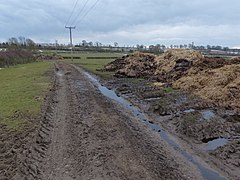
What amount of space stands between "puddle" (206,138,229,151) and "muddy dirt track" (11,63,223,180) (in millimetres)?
1438

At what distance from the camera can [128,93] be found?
22.0 meters

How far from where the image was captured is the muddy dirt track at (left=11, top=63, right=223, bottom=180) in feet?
25.1

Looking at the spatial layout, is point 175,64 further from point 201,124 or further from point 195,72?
point 201,124

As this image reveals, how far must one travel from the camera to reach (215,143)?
10.5 metres

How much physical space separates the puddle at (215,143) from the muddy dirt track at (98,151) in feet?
4.72

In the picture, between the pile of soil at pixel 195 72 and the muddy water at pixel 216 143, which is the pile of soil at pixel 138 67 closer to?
the pile of soil at pixel 195 72

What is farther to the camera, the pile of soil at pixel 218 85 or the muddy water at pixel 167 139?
the pile of soil at pixel 218 85

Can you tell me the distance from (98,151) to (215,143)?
4.20m

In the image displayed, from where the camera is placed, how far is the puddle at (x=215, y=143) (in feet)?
33.3

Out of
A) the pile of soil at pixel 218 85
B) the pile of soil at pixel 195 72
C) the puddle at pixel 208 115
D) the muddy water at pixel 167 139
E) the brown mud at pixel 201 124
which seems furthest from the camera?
the pile of soil at pixel 195 72

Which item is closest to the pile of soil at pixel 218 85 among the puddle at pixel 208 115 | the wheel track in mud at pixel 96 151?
the puddle at pixel 208 115

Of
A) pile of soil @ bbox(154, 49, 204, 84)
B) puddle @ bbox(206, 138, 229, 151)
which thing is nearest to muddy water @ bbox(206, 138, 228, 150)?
puddle @ bbox(206, 138, 229, 151)

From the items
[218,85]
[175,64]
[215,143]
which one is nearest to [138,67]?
[175,64]

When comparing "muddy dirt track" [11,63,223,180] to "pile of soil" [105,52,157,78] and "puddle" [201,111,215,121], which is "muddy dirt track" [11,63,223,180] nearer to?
"puddle" [201,111,215,121]
